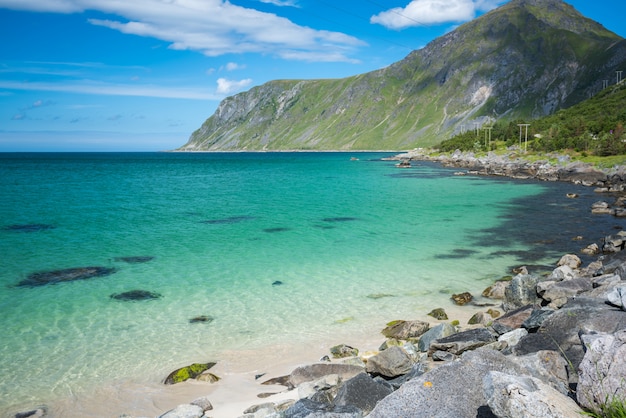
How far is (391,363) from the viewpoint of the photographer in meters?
11.6

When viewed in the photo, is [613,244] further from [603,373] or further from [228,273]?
[603,373]

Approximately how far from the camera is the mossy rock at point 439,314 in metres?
17.9

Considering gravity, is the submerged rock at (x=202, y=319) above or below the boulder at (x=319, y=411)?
below

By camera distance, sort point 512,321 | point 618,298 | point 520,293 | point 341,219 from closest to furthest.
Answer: point 618,298
point 512,321
point 520,293
point 341,219

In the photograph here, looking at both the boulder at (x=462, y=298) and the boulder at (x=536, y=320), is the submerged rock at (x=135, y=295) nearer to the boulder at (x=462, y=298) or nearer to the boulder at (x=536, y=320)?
the boulder at (x=462, y=298)

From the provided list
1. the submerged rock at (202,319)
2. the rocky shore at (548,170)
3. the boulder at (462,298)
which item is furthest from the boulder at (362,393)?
the rocky shore at (548,170)

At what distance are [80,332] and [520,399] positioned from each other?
16698 mm

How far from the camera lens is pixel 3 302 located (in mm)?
20641

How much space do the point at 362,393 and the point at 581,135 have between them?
111 meters

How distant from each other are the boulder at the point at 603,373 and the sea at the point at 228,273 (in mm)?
10659

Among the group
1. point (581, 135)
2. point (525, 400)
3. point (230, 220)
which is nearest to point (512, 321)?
point (525, 400)

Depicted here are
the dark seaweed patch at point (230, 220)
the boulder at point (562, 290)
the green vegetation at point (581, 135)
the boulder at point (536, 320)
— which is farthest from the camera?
the green vegetation at point (581, 135)

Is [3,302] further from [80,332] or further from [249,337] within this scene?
[249,337]

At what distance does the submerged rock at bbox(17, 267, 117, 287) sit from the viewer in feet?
78.2
